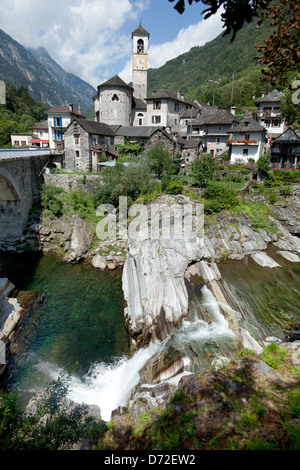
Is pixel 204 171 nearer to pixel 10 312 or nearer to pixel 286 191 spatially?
pixel 286 191

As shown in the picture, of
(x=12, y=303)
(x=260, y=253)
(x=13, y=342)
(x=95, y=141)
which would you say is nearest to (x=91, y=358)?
(x=13, y=342)

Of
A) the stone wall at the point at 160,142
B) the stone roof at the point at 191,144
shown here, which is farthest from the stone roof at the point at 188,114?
the stone wall at the point at 160,142

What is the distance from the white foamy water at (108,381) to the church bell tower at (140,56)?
5174cm

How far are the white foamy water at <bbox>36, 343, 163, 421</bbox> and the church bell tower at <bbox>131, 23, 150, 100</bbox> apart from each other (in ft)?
170

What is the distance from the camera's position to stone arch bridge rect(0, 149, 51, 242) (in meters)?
22.5

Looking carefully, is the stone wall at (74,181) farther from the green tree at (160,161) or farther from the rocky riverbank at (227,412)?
the rocky riverbank at (227,412)

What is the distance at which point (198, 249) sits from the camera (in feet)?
62.7

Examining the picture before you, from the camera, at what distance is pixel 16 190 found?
2392 centimetres

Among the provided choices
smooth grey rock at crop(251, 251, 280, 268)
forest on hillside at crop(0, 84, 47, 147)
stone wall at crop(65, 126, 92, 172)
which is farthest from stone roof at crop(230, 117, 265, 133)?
forest on hillside at crop(0, 84, 47, 147)

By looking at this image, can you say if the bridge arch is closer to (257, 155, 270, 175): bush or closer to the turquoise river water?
the turquoise river water

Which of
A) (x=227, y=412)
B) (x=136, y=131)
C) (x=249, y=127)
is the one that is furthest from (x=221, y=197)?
(x=136, y=131)

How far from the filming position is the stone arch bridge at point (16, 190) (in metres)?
22.5

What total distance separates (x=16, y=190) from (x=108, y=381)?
19.8 m
